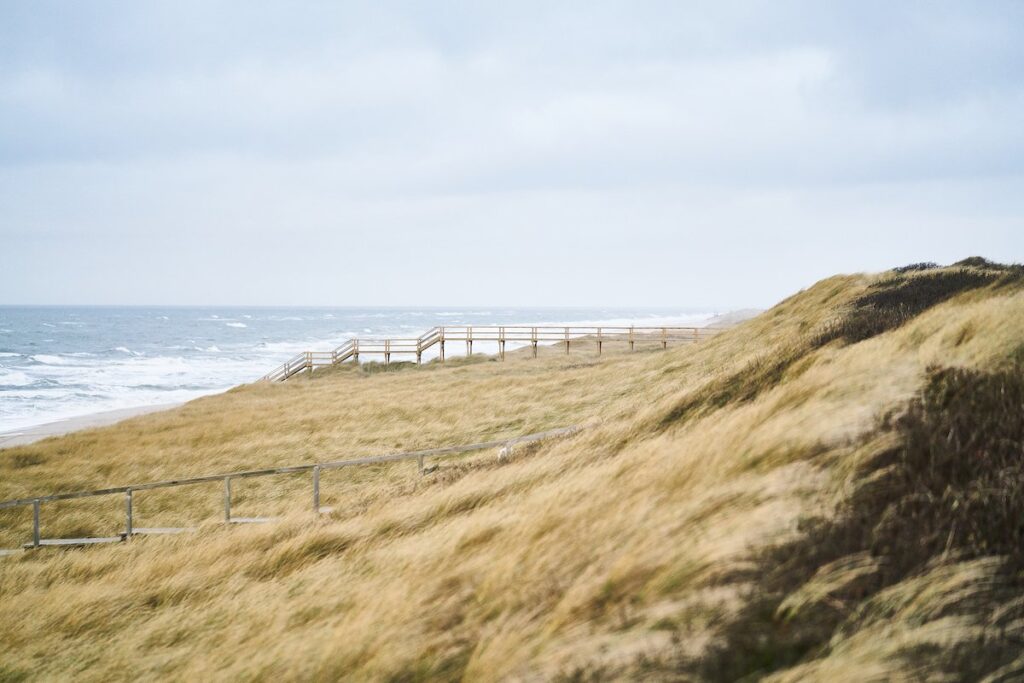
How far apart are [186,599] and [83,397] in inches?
1864

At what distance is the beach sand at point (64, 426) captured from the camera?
3067cm

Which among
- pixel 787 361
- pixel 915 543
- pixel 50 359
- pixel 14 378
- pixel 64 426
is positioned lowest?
pixel 64 426

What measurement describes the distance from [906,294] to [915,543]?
12.9 m

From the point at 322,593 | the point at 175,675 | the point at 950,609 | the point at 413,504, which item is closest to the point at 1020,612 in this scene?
the point at 950,609

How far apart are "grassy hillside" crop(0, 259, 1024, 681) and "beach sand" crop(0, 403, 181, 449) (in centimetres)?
2467

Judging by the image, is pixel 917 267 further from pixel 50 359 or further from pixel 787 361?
pixel 50 359

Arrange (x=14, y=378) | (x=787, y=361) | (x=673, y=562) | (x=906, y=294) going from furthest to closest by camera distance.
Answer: (x=14, y=378), (x=906, y=294), (x=787, y=361), (x=673, y=562)

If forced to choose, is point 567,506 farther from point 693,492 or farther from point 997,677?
point 997,677

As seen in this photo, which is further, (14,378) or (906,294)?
(14,378)

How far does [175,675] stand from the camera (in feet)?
17.6

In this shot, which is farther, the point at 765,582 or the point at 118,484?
the point at 118,484

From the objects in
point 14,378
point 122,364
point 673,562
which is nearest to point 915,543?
point 673,562

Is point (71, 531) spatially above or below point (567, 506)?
below

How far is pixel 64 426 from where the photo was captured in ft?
115
